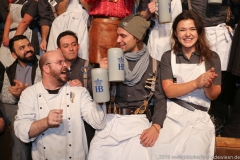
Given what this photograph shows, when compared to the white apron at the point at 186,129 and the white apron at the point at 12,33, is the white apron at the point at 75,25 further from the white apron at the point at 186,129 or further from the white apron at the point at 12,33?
the white apron at the point at 186,129

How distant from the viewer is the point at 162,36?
3018 millimetres

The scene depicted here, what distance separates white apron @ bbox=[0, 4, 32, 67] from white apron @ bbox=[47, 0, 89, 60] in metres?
0.47

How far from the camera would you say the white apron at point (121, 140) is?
2332 millimetres

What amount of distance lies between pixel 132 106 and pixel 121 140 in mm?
356

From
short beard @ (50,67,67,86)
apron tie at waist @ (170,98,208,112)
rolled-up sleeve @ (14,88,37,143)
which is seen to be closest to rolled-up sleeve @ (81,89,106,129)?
short beard @ (50,67,67,86)

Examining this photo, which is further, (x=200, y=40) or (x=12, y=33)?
(x=12, y=33)

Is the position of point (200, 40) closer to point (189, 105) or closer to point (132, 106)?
point (189, 105)

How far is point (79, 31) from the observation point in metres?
3.30

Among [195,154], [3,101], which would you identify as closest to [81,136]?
[195,154]

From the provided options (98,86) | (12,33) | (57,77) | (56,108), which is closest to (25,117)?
(56,108)

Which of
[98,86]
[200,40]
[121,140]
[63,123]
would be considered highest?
[200,40]

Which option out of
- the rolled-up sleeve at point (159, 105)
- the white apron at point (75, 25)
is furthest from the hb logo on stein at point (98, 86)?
the white apron at point (75, 25)

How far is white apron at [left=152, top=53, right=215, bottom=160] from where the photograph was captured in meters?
2.22

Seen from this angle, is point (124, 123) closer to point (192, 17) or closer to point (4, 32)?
point (192, 17)
